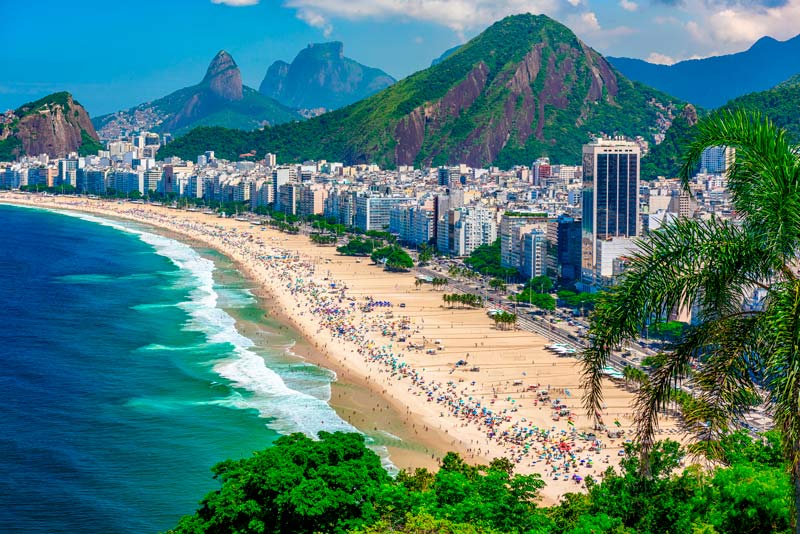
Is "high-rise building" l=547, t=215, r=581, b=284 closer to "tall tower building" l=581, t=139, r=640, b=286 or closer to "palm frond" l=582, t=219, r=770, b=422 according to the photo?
"tall tower building" l=581, t=139, r=640, b=286

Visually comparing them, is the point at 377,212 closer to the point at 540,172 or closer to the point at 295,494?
the point at 540,172

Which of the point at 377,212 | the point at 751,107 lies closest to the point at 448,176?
the point at 377,212

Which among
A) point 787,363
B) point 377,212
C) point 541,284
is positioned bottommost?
point 541,284

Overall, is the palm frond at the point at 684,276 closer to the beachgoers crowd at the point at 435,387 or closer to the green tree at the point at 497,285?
the beachgoers crowd at the point at 435,387

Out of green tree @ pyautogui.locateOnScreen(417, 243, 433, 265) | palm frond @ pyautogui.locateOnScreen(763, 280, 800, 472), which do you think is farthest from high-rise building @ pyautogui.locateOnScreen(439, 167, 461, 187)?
palm frond @ pyautogui.locateOnScreen(763, 280, 800, 472)

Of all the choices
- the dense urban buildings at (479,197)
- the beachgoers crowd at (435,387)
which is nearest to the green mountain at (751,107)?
the dense urban buildings at (479,197)

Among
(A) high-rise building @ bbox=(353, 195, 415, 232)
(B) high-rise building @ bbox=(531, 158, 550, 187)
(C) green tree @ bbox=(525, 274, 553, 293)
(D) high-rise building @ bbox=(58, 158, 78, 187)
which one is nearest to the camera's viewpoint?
(C) green tree @ bbox=(525, 274, 553, 293)

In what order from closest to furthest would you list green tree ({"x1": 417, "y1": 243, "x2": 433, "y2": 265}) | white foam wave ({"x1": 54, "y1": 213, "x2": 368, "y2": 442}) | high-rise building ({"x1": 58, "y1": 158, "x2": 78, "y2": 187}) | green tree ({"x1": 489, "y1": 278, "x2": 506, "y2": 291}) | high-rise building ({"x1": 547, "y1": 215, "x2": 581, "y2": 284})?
white foam wave ({"x1": 54, "y1": 213, "x2": 368, "y2": 442}) < green tree ({"x1": 489, "y1": 278, "x2": 506, "y2": 291}) < high-rise building ({"x1": 547, "y1": 215, "x2": 581, "y2": 284}) < green tree ({"x1": 417, "y1": 243, "x2": 433, "y2": 265}) < high-rise building ({"x1": 58, "y1": 158, "x2": 78, "y2": 187})
